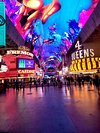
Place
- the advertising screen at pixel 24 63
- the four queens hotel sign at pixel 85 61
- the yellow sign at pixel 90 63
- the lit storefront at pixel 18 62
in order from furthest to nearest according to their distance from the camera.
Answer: the advertising screen at pixel 24 63, the four queens hotel sign at pixel 85 61, the yellow sign at pixel 90 63, the lit storefront at pixel 18 62

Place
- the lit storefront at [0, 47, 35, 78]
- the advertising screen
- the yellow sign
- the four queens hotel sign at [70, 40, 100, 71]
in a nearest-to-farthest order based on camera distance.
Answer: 1. the lit storefront at [0, 47, 35, 78]
2. the yellow sign
3. the four queens hotel sign at [70, 40, 100, 71]
4. the advertising screen

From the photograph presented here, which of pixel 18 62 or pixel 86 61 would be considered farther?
pixel 18 62

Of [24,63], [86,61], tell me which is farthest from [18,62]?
[86,61]

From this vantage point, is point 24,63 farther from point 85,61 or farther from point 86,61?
point 86,61

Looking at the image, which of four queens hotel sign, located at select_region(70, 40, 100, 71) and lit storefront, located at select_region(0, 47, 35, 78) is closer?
lit storefront, located at select_region(0, 47, 35, 78)

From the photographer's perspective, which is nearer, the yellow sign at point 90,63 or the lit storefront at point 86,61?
the yellow sign at point 90,63

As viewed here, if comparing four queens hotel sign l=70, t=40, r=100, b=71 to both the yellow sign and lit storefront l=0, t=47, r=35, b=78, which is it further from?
lit storefront l=0, t=47, r=35, b=78

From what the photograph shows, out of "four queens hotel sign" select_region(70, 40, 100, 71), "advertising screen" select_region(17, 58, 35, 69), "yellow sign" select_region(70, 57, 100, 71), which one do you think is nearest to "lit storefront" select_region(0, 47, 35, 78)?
"advertising screen" select_region(17, 58, 35, 69)

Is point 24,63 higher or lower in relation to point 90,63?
higher

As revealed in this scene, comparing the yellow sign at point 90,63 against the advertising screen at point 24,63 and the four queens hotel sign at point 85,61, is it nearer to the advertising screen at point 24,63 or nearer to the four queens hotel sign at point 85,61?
the four queens hotel sign at point 85,61

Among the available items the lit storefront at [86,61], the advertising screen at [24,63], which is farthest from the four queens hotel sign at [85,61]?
the advertising screen at [24,63]

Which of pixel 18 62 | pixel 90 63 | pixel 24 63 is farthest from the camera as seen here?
pixel 24 63

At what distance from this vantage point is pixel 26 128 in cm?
684

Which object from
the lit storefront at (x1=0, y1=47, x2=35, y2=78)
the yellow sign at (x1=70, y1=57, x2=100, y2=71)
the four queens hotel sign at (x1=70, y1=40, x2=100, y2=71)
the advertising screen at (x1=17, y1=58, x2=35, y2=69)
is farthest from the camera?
the advertising screen at (x1=17, y1=58, x2=35, y2=69)
